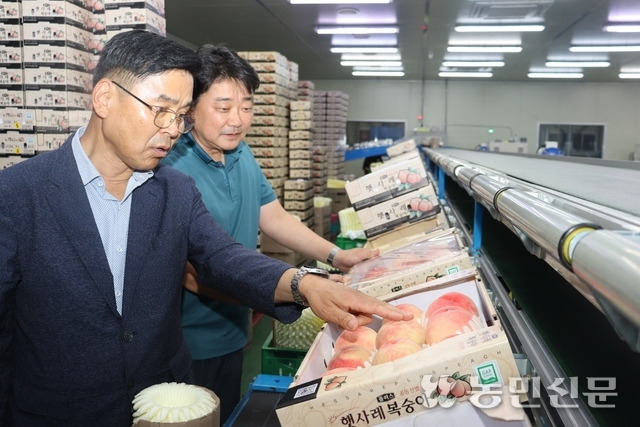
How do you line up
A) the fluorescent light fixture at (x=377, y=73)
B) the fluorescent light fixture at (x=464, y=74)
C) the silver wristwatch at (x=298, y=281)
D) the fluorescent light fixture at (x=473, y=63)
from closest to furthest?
the silver wristwatch at (x=298, y=281), the fluorescent light fixture at (x=473, y=63), the fluorescent light fixture at (x=464, y=74), the fluorescent light fixture at (x=377, y=73)

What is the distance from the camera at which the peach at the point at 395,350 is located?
1112 millimetres

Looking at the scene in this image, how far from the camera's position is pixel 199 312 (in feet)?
7.04

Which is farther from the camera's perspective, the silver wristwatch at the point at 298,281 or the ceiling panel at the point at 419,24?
the ceiling panel at the point at 419,24

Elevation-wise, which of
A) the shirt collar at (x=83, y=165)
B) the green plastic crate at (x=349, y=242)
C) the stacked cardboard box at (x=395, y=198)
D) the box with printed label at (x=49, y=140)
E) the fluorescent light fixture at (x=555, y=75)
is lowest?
the green plastic crate at (x=349, y=242)

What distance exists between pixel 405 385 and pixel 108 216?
926 mm

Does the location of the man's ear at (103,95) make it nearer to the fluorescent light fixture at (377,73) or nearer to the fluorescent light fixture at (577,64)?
the fluorescent light fixture at (577,64)

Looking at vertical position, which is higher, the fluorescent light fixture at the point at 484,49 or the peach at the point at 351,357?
the fluorescent light fixture at the point at 484,49

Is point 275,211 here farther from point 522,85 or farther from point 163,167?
point 522,85

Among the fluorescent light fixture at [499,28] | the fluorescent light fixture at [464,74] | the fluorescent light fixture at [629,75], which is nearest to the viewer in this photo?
the fluorescent light fixture at [499,28]

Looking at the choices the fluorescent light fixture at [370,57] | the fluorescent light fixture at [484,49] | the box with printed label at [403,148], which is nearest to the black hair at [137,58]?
the box with printed label at [403,148]

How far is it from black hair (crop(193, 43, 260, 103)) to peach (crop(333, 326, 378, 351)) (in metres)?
1.08

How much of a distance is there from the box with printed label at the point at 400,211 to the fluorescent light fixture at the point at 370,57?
33.9 ft

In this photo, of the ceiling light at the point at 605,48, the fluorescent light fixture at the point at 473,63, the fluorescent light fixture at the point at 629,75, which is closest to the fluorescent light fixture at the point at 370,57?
the fluorescent light fixture at the point at 473,63
